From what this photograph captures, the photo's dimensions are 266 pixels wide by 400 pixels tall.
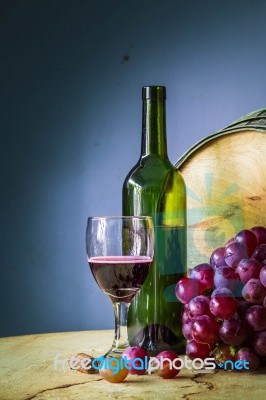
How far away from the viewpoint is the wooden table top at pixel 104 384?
0.81 m

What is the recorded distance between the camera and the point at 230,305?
90 cm

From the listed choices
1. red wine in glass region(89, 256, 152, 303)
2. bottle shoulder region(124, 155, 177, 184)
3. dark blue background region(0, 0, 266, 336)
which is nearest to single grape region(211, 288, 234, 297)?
red wine in glass region(89, 256, 152, 303)

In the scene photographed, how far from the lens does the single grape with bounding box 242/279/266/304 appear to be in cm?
92

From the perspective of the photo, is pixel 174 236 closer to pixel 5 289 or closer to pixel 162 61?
pixel 162 61

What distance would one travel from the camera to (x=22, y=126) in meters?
2.09

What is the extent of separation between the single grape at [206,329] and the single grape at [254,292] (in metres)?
0.06

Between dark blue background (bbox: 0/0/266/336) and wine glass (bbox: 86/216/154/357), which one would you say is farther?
dark blue background (bbox: 0/0/266/336)

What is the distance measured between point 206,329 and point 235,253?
126 mm

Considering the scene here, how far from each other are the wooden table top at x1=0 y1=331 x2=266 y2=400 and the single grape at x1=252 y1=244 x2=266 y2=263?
0.53ft

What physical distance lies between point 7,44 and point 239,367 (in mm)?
1508

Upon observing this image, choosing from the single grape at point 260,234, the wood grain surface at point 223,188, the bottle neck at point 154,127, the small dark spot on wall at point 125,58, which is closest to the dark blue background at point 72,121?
the small dark spot on wall at point 125,58

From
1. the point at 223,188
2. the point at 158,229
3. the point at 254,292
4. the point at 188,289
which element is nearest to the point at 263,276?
the point at 254,292

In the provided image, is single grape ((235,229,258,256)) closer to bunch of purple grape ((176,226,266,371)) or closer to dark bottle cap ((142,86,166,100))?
bunch of purple grape ((176,226,266,371))

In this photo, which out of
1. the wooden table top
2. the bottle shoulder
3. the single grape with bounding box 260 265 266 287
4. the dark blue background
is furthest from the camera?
the dark blue background
